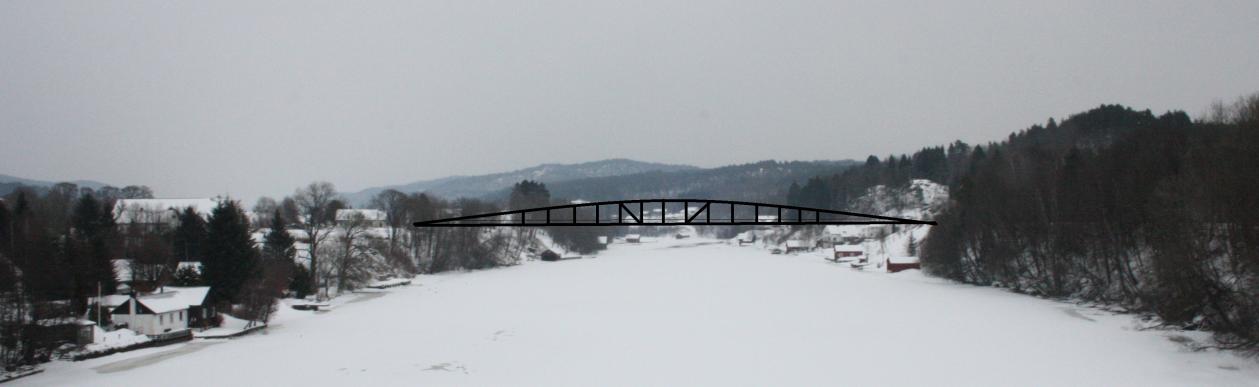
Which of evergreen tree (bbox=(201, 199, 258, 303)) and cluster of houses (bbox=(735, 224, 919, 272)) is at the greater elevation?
evergreen tree (bbox=(201, 199, 258, 303))

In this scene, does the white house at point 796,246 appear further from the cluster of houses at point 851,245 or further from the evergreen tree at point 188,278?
the evergreen tree at point 188,278

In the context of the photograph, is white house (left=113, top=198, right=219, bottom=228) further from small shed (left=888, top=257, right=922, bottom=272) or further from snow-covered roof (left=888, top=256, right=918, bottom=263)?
snow-covered roof (left=888, top=256, right=918, bottom=263)

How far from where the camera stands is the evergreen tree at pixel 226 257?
31203mm

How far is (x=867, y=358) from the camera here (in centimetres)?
2028

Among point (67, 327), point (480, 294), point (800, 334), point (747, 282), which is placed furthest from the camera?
point (747, 282)

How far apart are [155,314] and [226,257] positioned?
18.9 ft

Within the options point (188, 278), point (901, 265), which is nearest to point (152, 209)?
point (188, 278)

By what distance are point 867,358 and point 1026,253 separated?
26.2m

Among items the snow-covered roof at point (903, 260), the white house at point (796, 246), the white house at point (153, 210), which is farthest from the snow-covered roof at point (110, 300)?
the white house at point (796, 246)

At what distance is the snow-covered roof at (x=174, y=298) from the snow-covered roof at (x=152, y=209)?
28055mm

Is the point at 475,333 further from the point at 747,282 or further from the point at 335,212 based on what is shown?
the point at 335,212

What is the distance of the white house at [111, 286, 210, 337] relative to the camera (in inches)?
1025

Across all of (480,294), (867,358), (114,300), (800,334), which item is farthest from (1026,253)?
(114,300)

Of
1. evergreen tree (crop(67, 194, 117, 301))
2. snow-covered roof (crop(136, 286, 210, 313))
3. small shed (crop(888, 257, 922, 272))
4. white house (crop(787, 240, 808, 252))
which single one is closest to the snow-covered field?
snow-covered roof (crop(136, 286, 210, 313))
